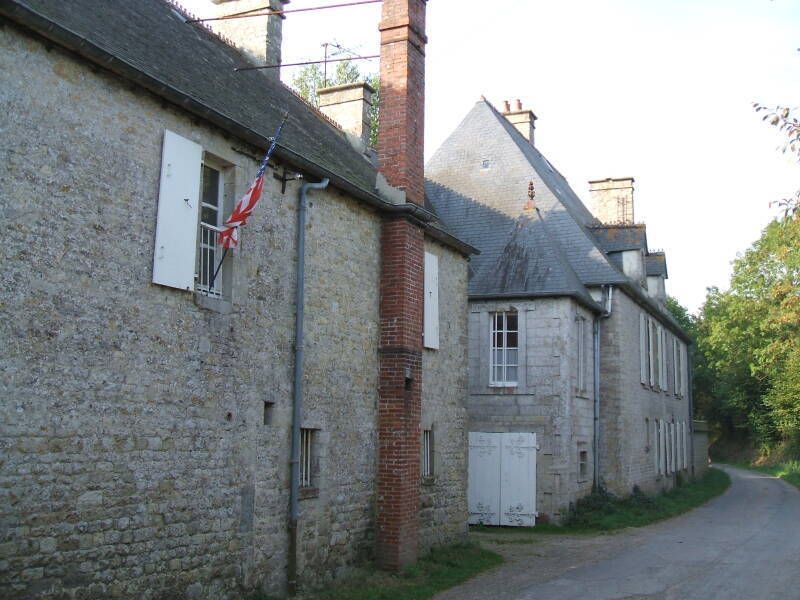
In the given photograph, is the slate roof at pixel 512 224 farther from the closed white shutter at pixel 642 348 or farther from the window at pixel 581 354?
the window at pixel 581 354

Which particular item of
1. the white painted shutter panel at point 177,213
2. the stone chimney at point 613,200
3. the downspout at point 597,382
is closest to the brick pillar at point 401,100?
the white painted shutter panel at point 177,213

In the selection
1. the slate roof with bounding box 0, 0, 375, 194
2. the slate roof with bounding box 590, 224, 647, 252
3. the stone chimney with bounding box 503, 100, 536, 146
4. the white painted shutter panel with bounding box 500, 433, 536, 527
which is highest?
the stone chimney with bounding box 503, 100, 536, 146

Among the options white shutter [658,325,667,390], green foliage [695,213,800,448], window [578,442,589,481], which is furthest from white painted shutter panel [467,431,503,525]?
green foliage [695,213,800,448]

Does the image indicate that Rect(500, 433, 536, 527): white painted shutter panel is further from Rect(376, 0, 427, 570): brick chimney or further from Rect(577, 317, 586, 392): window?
Rect(376, 0, 427, 570): brick chimney

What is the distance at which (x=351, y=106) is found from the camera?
655 inches

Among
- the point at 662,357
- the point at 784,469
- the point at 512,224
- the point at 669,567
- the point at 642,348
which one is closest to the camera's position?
the point at 669,567

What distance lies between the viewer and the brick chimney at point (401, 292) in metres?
11.6

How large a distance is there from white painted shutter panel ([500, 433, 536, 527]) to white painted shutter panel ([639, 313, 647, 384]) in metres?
6.88

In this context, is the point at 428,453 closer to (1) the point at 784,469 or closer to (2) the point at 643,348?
(2) the point at 643,348

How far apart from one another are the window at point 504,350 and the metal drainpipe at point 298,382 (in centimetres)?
958

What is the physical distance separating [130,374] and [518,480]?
40.4ft

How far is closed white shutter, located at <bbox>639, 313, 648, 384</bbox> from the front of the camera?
2384 cm

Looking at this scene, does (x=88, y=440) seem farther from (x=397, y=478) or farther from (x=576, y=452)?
(x=576, y=452)

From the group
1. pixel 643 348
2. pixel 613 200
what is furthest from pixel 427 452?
pixel 613 200
